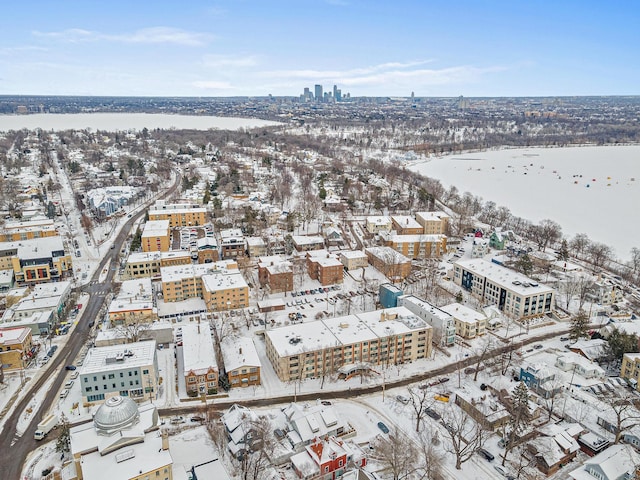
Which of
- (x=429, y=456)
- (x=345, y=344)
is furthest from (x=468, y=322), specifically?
(x=429, y=456)

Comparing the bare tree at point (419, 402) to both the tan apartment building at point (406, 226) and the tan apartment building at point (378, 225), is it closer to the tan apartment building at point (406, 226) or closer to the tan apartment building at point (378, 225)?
the tan apartment building at point (406, 226)

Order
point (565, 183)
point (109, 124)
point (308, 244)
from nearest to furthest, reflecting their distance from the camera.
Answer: point (308, 244) < point (565, 183) < point (109, 124)

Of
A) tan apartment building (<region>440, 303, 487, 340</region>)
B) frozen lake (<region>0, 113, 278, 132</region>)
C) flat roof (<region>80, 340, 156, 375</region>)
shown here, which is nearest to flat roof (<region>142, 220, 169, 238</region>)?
flat roof (<region>80, 340, 156, 375</region>)

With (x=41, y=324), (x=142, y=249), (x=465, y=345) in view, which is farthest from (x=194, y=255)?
(x=465, y=345)

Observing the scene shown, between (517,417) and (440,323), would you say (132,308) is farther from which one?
(517,417)

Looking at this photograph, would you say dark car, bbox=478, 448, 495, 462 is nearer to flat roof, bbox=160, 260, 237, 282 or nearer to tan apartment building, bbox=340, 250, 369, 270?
tan apartment building, bbox=340, 250, 369, 270

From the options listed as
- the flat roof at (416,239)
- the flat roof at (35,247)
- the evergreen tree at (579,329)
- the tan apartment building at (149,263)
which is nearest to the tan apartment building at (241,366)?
the tan apartment building at (149,263)
